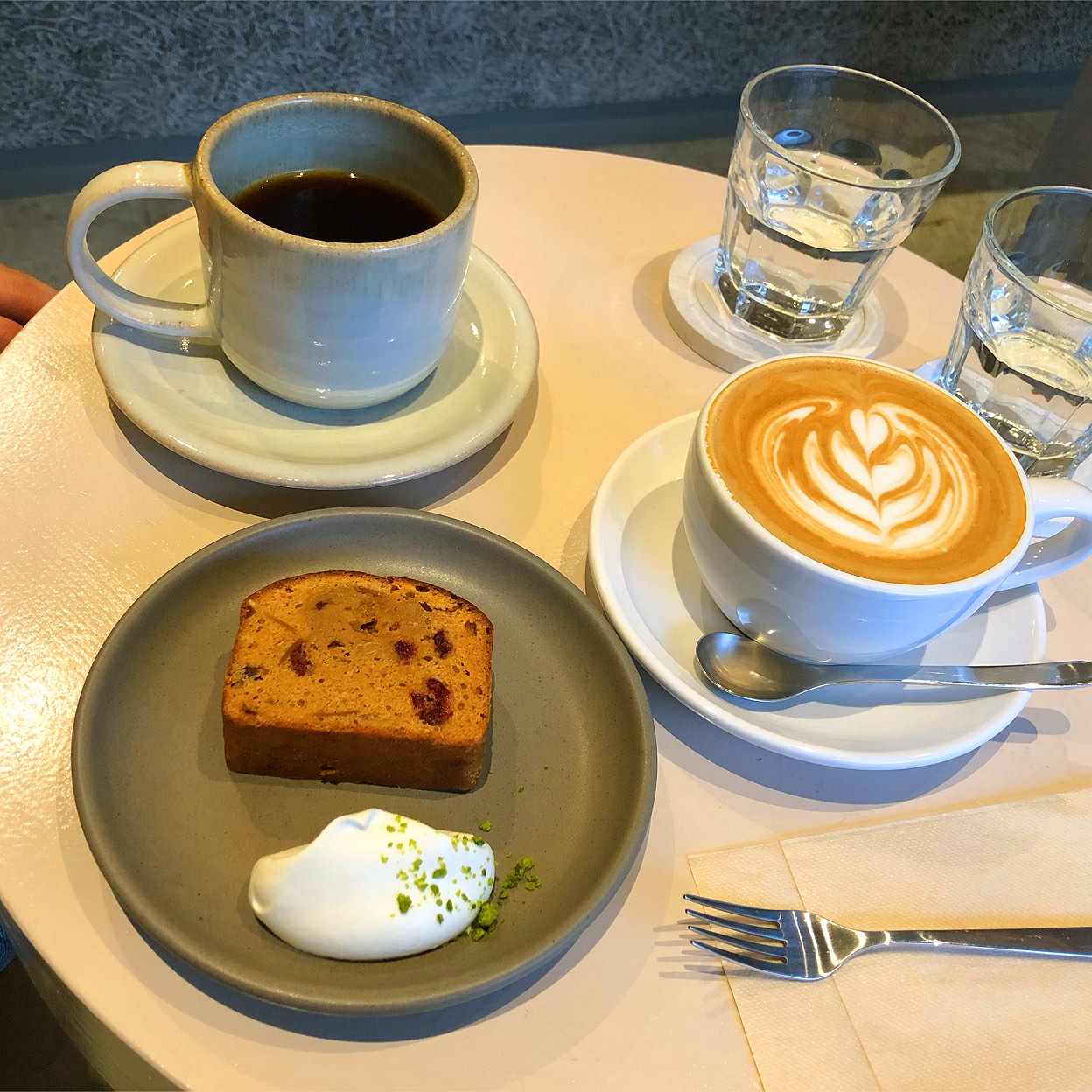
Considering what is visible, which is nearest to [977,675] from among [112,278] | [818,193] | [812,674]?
[812,674]

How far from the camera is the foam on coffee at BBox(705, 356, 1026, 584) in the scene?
0.71 meters

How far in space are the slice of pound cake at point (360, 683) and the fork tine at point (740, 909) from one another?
17cm

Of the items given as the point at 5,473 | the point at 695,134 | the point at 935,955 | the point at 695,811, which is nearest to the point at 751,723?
the point at 695,811

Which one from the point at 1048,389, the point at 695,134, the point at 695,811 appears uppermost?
the point at 1048,389

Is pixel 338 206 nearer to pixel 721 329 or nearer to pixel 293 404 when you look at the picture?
pixel 293 404

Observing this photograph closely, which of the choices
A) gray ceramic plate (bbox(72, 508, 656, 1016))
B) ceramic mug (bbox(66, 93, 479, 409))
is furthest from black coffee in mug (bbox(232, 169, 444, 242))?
gray ceramic plate (bbox(72, 508, 656, 1016))

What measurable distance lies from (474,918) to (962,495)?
1.56ft

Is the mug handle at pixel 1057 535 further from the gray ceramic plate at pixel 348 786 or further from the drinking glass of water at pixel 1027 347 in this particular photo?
the gray ceramic plate at pixel 348 786

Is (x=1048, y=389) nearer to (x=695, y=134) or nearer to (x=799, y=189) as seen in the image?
(x=799, y=189)

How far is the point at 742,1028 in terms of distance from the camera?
60cm

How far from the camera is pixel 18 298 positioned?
116cm

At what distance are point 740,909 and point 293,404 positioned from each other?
22.7 inches

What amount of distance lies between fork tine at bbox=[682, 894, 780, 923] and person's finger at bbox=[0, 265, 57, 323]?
3.31 feet

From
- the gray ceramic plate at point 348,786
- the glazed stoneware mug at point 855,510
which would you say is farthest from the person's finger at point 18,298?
the glazed stoneware mug at point 855,510
